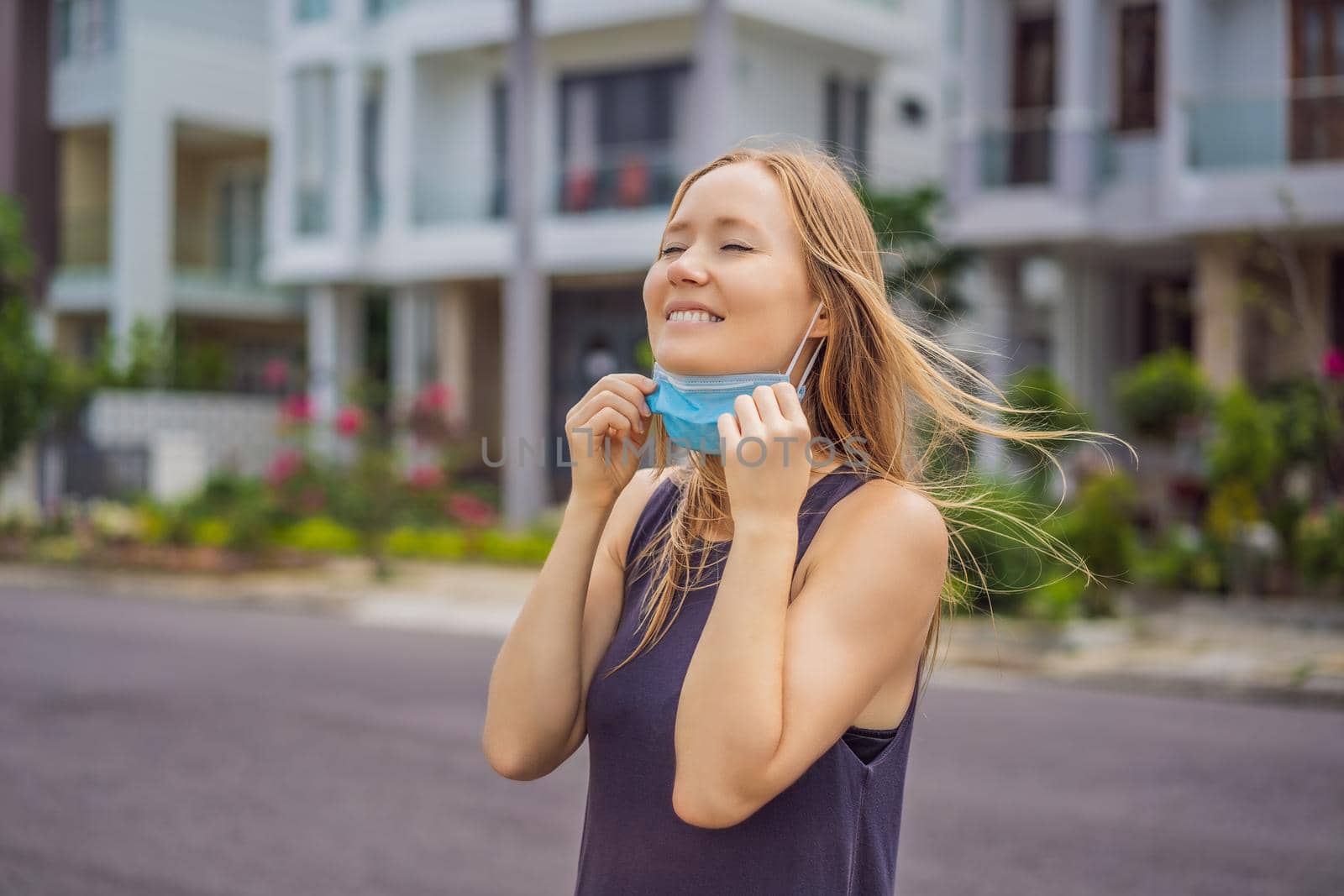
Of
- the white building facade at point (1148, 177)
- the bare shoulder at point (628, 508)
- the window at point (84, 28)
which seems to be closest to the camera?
the bare shoulder at point (628, 508)

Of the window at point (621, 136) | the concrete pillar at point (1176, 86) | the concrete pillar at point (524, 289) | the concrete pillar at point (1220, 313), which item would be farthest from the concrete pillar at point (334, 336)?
the concrete pillar at point (1220, 313)

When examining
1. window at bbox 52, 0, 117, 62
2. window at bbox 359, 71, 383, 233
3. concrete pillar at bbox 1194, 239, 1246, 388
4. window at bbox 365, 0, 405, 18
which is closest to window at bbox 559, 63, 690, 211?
window at bbox 365, 0, 405, 18

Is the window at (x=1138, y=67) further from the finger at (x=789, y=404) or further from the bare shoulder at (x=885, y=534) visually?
the finger at (x=789, y=404)

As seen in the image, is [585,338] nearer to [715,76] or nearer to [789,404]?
[715,76]

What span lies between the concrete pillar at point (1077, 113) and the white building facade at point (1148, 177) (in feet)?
0.07

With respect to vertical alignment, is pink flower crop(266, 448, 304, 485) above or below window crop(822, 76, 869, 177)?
below

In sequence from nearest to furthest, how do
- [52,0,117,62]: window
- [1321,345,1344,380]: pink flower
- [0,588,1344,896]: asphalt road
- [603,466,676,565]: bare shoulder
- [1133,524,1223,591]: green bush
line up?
[603,466,676,565]: bare shoulder, [0,588,1344,896]: asphalt road, [1321,345,1344,380]: pink flower, [1133,524,1223,591]: green bush, [52,0,117,62]: window

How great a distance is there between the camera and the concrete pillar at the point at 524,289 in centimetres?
1911

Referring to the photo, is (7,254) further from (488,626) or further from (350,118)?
(488,626)

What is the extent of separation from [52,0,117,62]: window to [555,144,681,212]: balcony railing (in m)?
10.4

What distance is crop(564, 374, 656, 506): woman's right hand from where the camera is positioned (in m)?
1.91

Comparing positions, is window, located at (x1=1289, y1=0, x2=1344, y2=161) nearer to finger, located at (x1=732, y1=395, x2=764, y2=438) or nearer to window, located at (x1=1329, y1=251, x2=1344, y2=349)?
window, located at (x1=1329, y1=251, x2=1344, y2=349)

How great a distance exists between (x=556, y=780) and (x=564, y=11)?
50.8 feet

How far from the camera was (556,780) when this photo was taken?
23.3ft
